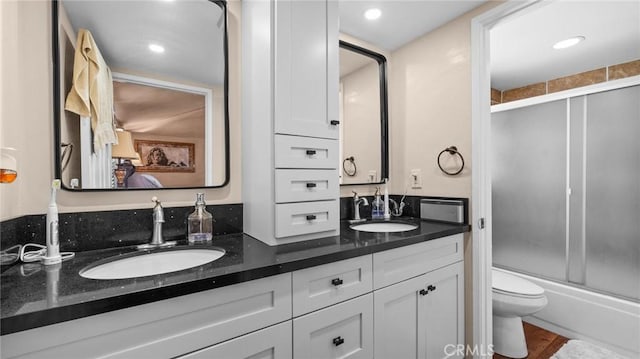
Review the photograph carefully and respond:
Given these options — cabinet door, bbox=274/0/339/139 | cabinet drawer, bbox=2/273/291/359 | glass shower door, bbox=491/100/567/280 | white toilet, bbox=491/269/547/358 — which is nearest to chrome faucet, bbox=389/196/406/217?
white toilet, bbox=491/269/547/358

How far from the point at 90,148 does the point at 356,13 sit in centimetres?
150

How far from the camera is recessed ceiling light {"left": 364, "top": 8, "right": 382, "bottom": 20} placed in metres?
1.64

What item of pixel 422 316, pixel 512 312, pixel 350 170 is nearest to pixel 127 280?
pixel 422 316

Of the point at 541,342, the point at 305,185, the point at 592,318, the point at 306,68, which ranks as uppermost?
the point at 306,68

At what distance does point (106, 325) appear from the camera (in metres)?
0.66

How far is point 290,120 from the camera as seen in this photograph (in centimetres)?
121

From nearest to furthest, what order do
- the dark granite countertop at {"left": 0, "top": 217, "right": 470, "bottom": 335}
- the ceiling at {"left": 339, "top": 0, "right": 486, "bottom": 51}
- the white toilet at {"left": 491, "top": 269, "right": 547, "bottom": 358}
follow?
1. the dark granite countertop at {"left": 0, "top": 217, "right": 470, "bottom": 335}
2. the ceiling at {"left": 339, "top": 0, "right": 486, "bottom": 51}
3. the white toilet at {"left": 491, "top": 269, "right": 547, "bottom": 358}

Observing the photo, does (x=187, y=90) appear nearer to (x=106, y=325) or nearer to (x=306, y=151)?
(x=306, y=151)

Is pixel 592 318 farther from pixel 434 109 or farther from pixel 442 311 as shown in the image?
pixel 434 109

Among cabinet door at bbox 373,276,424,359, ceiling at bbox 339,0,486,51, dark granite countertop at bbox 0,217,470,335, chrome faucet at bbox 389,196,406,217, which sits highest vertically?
ceiling at bbox 339,0,486,51

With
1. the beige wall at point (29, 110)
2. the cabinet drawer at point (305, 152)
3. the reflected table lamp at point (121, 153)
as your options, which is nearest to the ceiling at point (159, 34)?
the beige wall at point (29, 110)

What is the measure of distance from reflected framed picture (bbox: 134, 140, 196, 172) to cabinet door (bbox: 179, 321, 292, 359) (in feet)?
Answer: 2.56

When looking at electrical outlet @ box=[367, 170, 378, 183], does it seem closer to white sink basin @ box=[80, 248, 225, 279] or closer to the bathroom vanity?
the bathroom vanity

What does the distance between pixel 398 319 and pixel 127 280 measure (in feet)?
3.52
